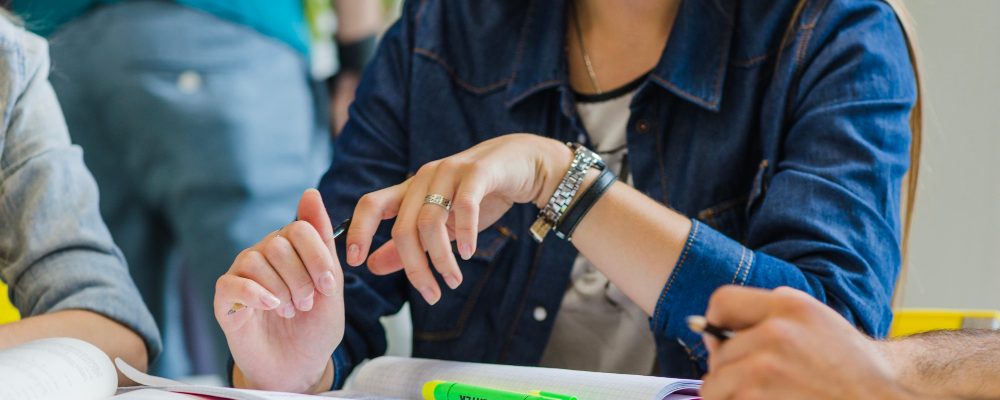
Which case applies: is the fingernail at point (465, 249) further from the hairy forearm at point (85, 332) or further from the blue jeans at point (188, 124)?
the blue jeans at point (188, 124)

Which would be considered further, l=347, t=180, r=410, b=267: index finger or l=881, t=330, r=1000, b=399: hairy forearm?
l=347, t=180, r=410, b=267: index finger

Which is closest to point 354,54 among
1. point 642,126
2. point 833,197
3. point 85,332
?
point 642,126

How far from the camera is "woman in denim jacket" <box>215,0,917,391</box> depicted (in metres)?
0.84

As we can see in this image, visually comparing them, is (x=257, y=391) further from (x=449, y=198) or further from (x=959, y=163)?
(x=959, y=163)

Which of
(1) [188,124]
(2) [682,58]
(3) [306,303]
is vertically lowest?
(1) [188,124]

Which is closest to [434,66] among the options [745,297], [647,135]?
[647,135]

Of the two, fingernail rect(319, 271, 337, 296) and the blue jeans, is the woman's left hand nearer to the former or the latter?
fingernail rect(319, 271, 337, 296)

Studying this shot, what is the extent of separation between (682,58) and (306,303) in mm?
473

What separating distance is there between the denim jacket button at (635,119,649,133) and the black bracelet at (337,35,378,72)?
1023 mm

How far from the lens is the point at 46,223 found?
97 centimetres

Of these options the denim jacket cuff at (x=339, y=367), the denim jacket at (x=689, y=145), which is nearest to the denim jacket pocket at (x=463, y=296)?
the denim jacket at (x=689, y=145)

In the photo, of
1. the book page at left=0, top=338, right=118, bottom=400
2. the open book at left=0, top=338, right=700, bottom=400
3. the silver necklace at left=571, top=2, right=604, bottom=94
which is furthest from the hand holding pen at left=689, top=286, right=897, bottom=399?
the silver necklace at left=571, top=2, right=604, bottom=94

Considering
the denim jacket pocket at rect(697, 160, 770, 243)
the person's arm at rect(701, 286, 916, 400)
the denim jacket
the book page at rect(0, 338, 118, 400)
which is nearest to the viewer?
the person's arm at rect(701, 286, 916, 400)

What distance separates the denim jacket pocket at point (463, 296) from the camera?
1.12 m
